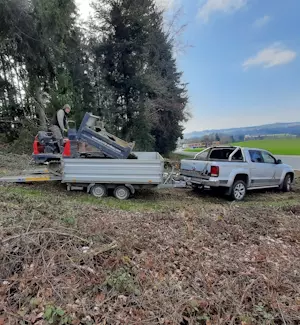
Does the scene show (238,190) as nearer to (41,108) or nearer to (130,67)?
(41,108)

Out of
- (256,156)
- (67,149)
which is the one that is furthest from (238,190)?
(67,149)

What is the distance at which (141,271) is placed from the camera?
2908 mm

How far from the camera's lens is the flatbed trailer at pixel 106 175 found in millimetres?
6895

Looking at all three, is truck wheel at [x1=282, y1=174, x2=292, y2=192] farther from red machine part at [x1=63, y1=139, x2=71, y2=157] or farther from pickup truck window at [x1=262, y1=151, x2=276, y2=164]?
red machine part at [x1=63, y1=139, x2=71, y2=157]

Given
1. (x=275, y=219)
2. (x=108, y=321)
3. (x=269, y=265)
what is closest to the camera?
(x=108, y=321)

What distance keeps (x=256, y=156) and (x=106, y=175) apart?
4.81 meters

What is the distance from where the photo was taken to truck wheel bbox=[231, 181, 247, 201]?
26.0 ft

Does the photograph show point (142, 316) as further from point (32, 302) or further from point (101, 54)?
point (101, 54)

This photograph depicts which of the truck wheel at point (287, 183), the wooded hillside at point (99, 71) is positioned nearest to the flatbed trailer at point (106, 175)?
the truck wheel at point (287, 183)

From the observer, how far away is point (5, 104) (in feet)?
53.4

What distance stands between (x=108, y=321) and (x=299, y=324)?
5.60 feet

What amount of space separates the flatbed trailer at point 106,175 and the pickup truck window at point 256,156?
315 centimetres

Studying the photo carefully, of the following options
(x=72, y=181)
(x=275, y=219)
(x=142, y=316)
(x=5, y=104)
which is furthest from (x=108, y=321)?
(x=5, y=104)

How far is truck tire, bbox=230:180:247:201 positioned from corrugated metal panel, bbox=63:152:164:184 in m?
2.38
